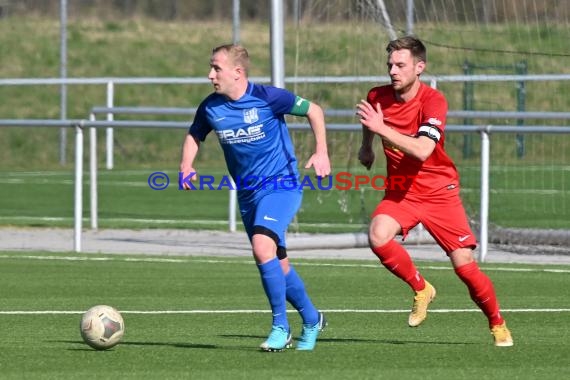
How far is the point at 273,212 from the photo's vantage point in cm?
888

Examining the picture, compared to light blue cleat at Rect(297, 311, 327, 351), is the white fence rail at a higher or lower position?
higher

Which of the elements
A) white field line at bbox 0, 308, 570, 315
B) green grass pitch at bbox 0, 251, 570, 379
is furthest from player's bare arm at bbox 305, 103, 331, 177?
white field line at bbox 0, 308, 570, 315

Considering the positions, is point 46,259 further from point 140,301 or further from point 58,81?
point 58,81

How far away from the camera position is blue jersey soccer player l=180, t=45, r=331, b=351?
351 inches

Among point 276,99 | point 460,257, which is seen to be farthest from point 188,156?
point 460,257

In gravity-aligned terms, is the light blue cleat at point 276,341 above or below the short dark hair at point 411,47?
below

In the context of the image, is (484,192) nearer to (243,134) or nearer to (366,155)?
(366,155)

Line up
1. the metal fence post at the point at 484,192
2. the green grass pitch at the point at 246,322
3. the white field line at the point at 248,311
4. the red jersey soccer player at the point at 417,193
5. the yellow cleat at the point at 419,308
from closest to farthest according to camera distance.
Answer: the green grass pitch at the point at 246,322 < the red jersey soccer player at the point at 417,193 < the yellow cleat at the point at 419,308 < the white field line at the point at 248,311 < the metal fence post at the point at 484,192

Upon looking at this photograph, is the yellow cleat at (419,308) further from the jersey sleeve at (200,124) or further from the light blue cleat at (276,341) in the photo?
the jersey sleeve at (200,124)

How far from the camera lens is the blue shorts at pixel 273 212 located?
29.0 feet

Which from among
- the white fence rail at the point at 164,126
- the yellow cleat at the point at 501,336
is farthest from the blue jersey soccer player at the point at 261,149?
the white fence rail at the point at 164,126

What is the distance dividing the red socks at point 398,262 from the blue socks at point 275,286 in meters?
0.84

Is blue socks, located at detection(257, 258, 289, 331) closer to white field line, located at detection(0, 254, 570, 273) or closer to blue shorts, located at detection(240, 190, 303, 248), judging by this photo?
blue shorts, located at detection(240, 190, 303, 248)

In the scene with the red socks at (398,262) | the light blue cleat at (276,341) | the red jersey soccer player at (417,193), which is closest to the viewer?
the light blue cleat at (276,341)
